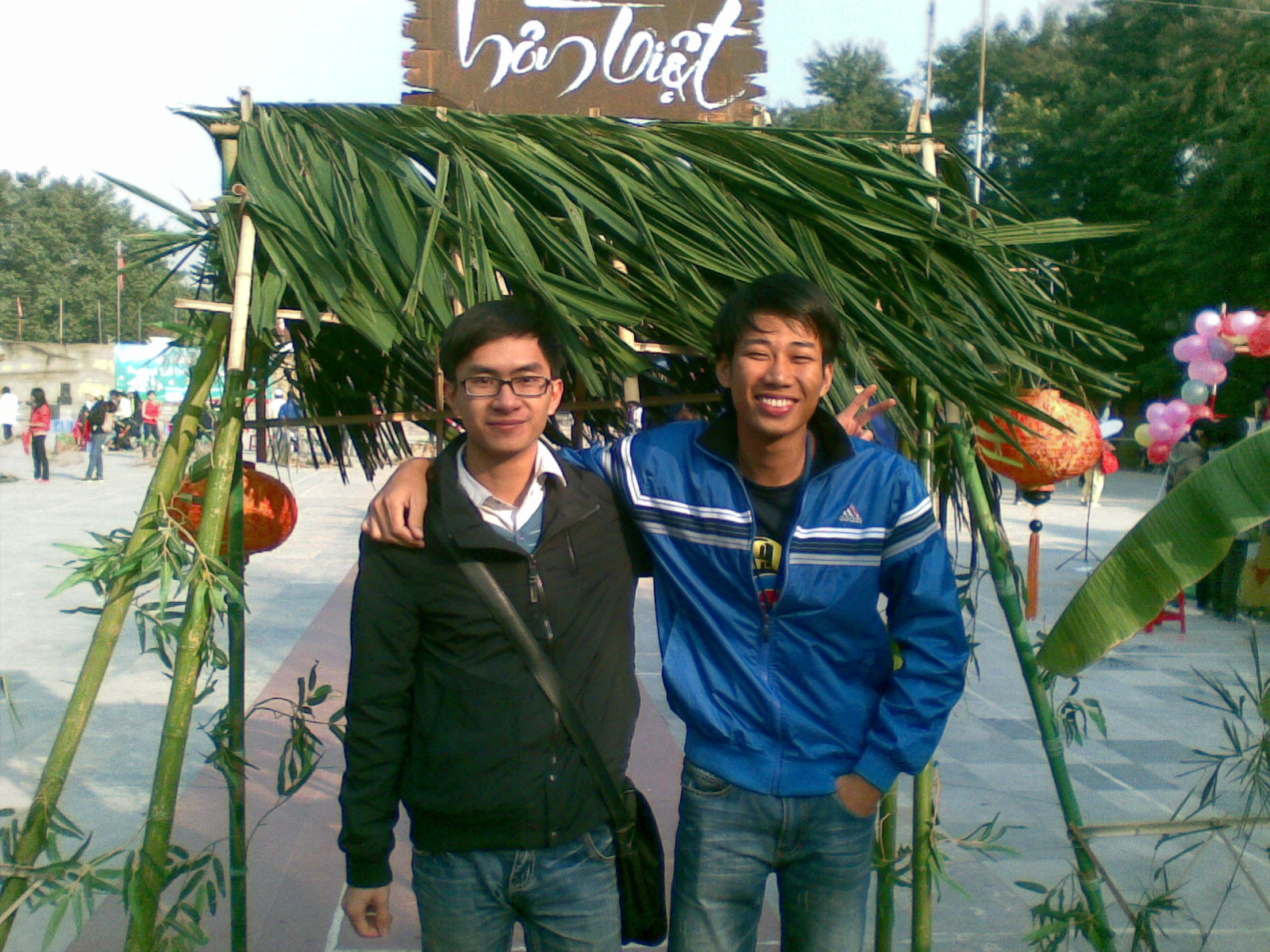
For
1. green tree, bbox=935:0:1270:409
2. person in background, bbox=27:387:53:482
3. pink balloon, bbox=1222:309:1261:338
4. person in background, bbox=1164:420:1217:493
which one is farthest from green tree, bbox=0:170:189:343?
pink balloon, bbox=1222:309:1261:338

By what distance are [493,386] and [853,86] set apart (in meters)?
49.7

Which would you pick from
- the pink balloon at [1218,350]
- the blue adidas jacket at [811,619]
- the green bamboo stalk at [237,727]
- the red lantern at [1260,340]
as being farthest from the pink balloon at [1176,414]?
the green bamboo stalk at [237,727]

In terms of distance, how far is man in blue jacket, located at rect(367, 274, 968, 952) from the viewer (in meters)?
1.88

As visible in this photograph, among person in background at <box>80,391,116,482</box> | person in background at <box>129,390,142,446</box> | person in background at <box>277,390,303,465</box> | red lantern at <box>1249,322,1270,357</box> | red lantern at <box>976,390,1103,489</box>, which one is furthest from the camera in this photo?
person in background at <box>129,390,142,446</box>

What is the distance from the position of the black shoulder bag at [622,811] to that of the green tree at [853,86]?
4550cm

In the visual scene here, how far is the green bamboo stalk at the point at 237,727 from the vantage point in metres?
2.45

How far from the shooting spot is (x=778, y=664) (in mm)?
1924

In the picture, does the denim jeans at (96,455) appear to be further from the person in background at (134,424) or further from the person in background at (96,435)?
the person in background at (134,424)

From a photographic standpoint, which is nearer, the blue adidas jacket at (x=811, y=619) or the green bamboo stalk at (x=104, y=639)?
the blue adidas jacket at (x=811, y=619)

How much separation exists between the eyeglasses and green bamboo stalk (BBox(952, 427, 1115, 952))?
110 cm

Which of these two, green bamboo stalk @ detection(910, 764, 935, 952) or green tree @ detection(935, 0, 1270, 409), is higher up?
green tree @ detection(935, 0, 1270, 409)

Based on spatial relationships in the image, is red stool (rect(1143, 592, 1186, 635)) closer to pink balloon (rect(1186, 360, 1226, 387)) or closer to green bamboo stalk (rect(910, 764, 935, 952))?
pink balloon (rect(1186, 360, 1226, 387))

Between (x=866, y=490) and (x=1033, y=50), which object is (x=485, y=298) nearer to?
(x=866, y=490)

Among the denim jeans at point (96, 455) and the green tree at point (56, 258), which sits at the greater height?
the green tree at point (56, 258)
